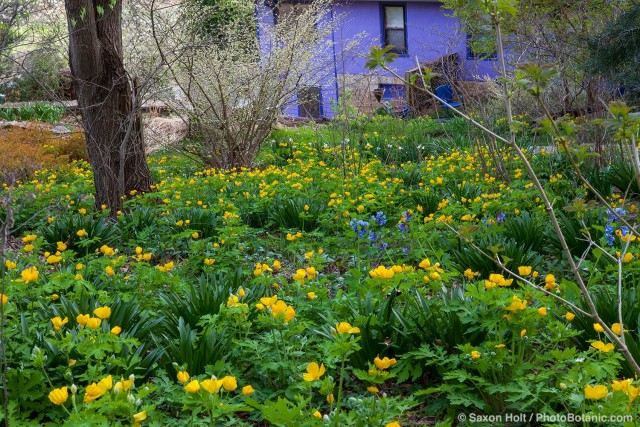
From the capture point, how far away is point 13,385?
253 centimetres

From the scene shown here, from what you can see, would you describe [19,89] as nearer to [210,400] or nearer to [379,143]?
[379,143]

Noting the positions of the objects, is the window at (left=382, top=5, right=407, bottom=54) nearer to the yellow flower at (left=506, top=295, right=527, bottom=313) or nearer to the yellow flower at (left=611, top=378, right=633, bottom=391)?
the yellow flower at (left=506, top=295, right=527, bottom=313)

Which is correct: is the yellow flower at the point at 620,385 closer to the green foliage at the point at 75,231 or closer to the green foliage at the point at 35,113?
the green foliage at the point at 75,231

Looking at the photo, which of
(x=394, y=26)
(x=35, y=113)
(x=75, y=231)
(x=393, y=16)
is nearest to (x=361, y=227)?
(x=75, y=231)

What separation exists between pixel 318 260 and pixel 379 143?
6.82 meters

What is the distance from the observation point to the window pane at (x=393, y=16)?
21.5 m

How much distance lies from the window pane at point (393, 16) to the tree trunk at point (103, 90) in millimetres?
15662

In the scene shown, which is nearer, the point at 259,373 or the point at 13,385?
the point at 13,385

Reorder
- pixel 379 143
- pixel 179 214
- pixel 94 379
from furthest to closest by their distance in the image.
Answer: pixel 379 143 < pixel 179 214 < pixel 94 379

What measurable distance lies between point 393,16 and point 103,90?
1622cm

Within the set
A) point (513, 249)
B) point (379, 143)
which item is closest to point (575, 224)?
point (513, 249)

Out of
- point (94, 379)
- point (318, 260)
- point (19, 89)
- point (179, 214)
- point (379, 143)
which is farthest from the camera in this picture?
point (19, 89)

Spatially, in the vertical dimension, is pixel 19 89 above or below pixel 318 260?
above

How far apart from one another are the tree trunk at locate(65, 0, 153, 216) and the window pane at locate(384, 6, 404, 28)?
51.4ft
